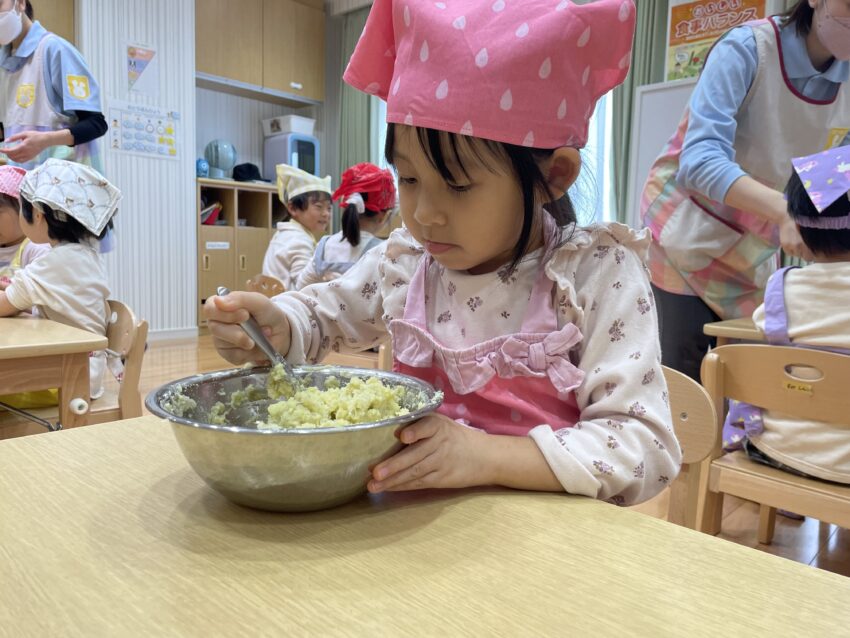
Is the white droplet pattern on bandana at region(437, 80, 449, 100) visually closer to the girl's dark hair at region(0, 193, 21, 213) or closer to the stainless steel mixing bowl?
the stainless steel mixing bowl

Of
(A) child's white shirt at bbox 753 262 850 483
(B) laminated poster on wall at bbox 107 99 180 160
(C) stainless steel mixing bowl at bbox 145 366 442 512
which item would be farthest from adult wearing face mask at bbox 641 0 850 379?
(B) laminated poster on wall at bbox 107 99 180 160

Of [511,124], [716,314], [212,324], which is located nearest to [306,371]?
[212,324]

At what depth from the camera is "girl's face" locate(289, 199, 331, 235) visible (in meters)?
4.12

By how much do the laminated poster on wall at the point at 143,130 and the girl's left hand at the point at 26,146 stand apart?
7.79 feet

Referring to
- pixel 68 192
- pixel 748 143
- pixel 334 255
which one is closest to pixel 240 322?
pixel 748 143

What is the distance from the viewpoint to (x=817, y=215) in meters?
1.48

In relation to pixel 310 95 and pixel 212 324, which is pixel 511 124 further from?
pixel 310 95

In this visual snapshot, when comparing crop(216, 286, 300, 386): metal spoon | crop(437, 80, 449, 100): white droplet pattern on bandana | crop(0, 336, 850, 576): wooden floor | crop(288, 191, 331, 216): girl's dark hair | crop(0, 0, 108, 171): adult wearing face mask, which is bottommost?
crop(0, 336, 850, 576): wooden floor

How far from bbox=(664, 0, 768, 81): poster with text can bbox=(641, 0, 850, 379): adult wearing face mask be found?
227cm

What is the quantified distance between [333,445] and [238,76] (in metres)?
5.74

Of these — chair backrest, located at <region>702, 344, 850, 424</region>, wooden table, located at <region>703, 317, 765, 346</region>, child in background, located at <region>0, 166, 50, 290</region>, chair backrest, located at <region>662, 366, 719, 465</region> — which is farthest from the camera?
child in background, located at <region>0, 166, 50, 290</region>

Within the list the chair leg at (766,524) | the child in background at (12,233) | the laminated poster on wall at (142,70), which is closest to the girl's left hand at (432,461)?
the chair leg at (766,524)

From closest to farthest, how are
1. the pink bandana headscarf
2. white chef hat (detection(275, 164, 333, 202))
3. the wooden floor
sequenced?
the pink bandana headscarf
the wooden floor
white chef hat (detection(275, 164, 333, 202))

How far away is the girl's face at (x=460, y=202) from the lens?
75 cm
